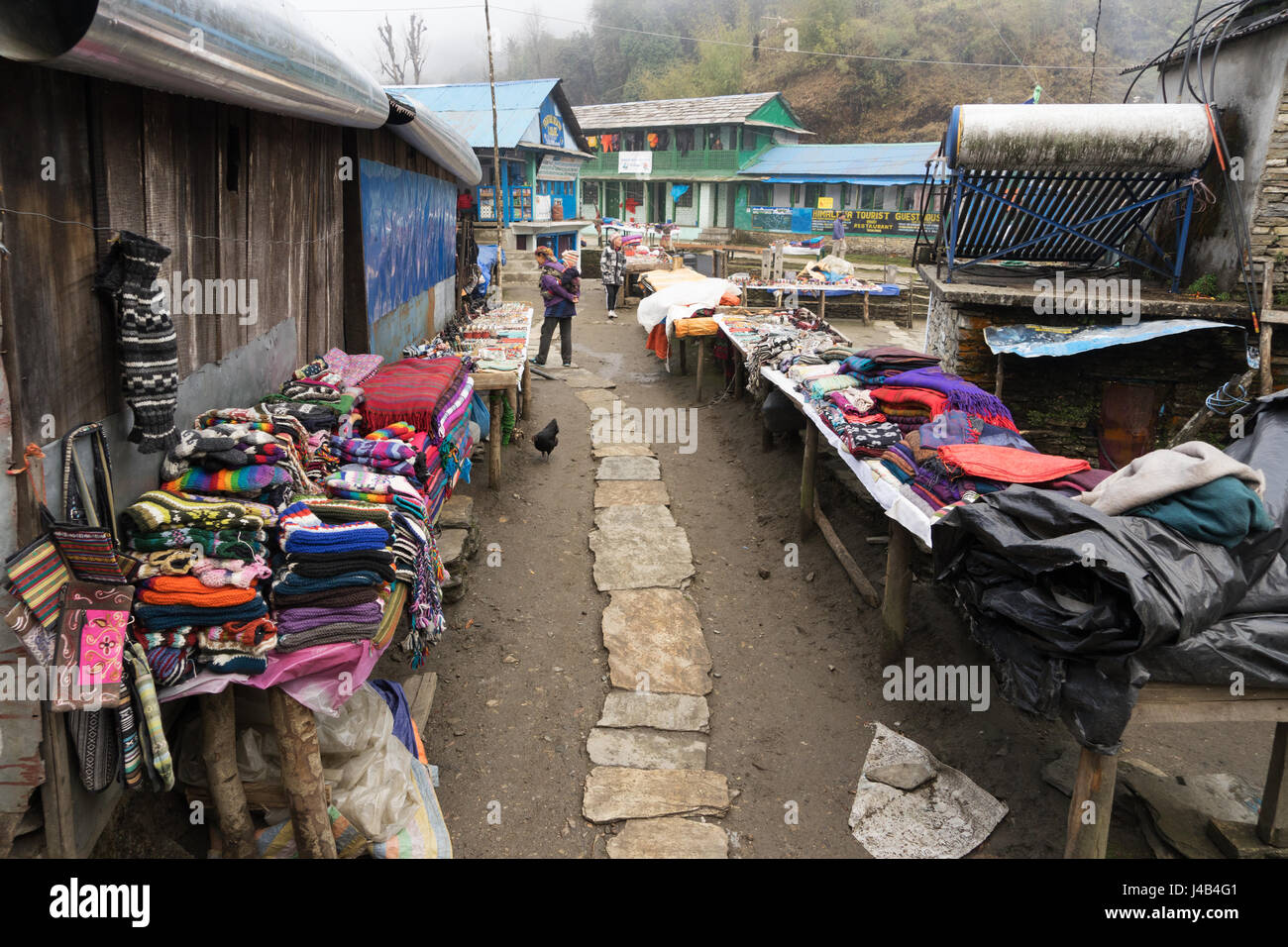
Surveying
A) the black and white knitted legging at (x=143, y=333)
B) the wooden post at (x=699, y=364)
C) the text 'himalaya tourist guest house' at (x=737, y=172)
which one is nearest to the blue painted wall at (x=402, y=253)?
the wooden post at (x=699, y=364)

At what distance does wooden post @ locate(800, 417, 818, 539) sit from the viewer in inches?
302

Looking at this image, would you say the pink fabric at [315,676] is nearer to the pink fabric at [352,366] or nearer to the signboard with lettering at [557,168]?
the pink fabric at [352,366]

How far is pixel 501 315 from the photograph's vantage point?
12.8 meters

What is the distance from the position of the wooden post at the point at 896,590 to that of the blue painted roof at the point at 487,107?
22185 mm

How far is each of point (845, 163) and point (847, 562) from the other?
2993 centimetres

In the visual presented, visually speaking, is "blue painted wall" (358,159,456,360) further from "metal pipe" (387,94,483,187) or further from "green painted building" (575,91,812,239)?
"green painted building" (575,91,812,239)

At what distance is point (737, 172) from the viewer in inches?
1422

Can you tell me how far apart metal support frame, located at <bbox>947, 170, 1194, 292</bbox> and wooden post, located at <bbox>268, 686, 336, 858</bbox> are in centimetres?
842

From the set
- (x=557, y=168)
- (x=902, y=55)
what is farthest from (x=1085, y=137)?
(x=902, y=55)

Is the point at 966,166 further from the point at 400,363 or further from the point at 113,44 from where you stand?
the point at 113,44

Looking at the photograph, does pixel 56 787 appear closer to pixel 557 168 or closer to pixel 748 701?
pixel 748 701

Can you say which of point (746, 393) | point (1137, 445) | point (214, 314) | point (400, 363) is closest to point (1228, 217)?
point (1137, 445)

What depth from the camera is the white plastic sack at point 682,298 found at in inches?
546

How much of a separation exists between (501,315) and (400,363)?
6.17 meters
